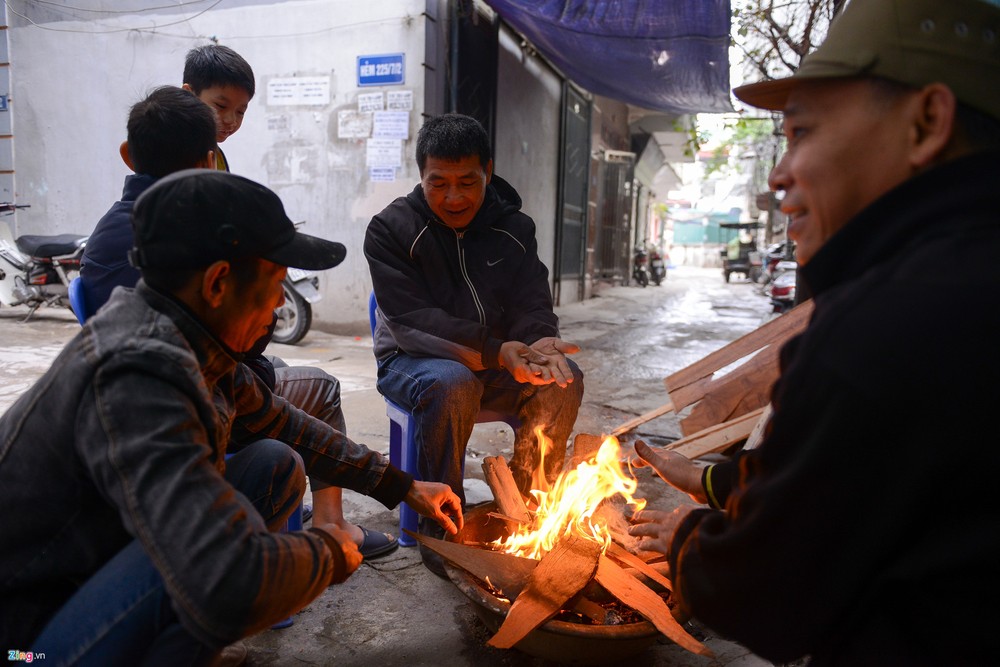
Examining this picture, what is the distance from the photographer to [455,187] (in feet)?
9.14

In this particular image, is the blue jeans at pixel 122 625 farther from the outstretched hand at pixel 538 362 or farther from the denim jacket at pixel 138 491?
the outstretched hand at pixel 538 362

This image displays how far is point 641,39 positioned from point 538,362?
490cm

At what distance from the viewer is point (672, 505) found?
3242 mm

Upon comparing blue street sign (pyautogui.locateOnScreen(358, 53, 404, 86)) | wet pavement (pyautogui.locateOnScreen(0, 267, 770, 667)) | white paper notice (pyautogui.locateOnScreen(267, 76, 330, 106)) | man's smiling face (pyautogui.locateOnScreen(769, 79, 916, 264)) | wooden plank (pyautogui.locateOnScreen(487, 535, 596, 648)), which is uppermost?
blue street sign (pyautogui.locateOnScreen(358, 53, 404, 86))

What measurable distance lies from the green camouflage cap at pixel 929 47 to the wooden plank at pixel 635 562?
1495mm

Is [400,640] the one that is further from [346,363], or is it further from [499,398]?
→ [346,363]

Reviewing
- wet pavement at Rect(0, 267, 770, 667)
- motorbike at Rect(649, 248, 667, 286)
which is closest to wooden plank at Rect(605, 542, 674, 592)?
wet pavement at Rect(0, 267, 770, 667)

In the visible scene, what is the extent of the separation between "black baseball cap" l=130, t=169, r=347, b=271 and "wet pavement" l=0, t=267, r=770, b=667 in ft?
4.53

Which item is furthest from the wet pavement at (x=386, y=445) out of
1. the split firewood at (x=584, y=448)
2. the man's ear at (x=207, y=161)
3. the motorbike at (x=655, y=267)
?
the motorbike at (x=655, y=267)

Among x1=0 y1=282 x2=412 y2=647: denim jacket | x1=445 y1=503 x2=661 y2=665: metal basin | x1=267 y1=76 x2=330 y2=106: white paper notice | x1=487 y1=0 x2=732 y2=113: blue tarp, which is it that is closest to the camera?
x1=0 y1=282 x2=412 y2=647: denim jacket

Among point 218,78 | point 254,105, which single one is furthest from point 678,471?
point 254,105

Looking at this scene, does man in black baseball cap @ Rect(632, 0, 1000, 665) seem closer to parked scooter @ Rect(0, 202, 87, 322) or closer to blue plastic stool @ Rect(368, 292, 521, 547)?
blue plastic stool @ Rect(368, 292, 521, 547)

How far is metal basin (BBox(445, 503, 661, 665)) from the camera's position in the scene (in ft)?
5.51

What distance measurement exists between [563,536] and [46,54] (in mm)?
9746
